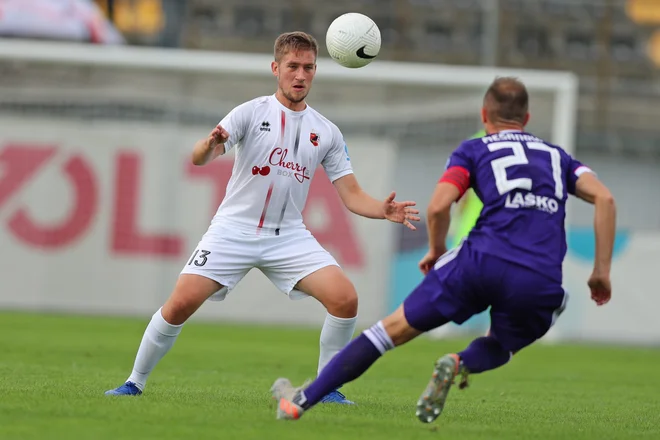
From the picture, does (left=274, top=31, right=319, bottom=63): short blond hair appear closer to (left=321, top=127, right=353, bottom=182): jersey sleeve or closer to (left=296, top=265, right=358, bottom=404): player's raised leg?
(left=321, top=127, right=353, bottom=182): jersey sleeve

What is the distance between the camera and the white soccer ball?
26.0 feet

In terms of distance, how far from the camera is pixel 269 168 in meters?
7.52

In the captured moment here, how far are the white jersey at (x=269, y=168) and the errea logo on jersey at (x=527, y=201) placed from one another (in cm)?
185

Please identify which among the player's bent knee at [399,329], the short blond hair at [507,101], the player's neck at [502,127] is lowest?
the player's bent knee at [399,329]

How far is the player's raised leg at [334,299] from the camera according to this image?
291 inches

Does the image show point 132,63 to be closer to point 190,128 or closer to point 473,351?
point 190,128

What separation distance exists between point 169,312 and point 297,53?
72.1 inches

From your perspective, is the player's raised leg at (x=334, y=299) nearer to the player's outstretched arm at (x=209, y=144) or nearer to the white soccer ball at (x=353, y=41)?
the player's outstretched arm at (x=209, y=144)

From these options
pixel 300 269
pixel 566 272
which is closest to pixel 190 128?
pixel 566 272

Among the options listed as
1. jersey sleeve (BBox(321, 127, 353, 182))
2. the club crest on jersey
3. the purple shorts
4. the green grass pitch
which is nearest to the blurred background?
the green grass pitch

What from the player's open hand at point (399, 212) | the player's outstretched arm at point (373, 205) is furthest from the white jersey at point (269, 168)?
the player's open hand at point (399, 212)

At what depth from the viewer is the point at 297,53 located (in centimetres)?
739

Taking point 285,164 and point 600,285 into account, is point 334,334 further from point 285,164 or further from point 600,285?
point 600,285

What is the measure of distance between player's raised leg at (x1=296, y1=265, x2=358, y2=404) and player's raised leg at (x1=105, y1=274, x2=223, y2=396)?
607mm
